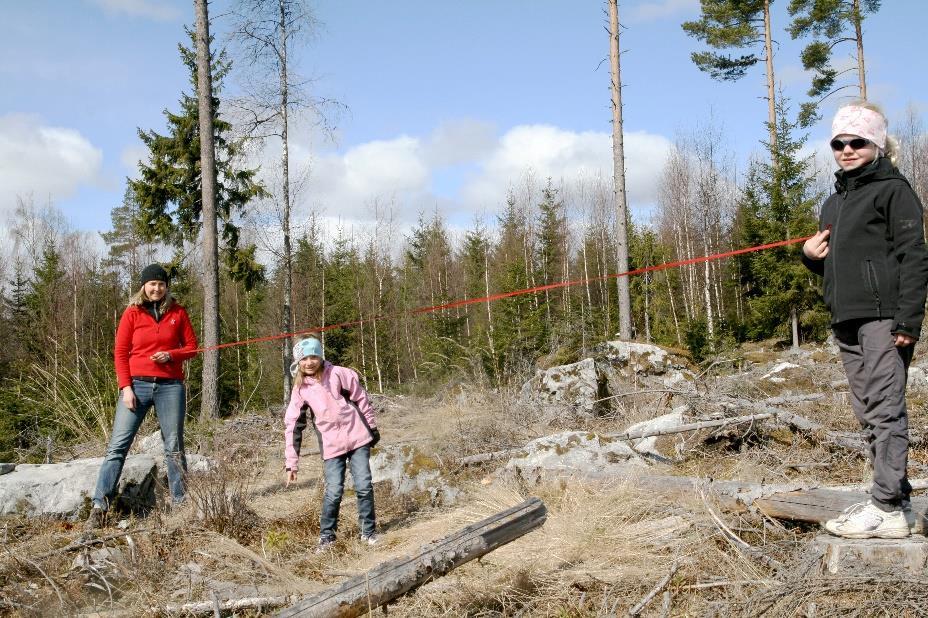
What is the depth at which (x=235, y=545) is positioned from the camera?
395 cm

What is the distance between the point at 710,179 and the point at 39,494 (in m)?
31.8

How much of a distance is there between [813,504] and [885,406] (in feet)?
2.79

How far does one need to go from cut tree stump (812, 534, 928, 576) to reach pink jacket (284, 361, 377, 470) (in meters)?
2.88

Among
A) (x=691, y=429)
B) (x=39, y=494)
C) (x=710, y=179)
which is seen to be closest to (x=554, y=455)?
(x=691, y=429)

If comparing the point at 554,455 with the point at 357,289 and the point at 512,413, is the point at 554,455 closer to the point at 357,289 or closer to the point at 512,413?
the point at 512,413

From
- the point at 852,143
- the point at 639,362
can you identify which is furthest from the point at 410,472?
the point at 639,362

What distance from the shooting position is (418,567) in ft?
8.85

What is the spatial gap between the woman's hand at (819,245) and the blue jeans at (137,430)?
441cm

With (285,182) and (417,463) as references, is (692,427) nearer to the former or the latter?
(417,463)

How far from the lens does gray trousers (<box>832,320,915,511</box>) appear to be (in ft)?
9.07

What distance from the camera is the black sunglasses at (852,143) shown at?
9.34ft

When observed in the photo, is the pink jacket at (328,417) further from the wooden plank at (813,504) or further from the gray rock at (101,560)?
the wooden plank at (813,504)

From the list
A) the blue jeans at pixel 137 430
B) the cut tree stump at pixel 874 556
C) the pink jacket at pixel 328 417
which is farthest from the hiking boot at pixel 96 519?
the cut tree stump at pixel 874 556

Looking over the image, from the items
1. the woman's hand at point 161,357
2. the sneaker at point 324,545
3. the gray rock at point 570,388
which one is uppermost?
the woman's hand at point 161,357
